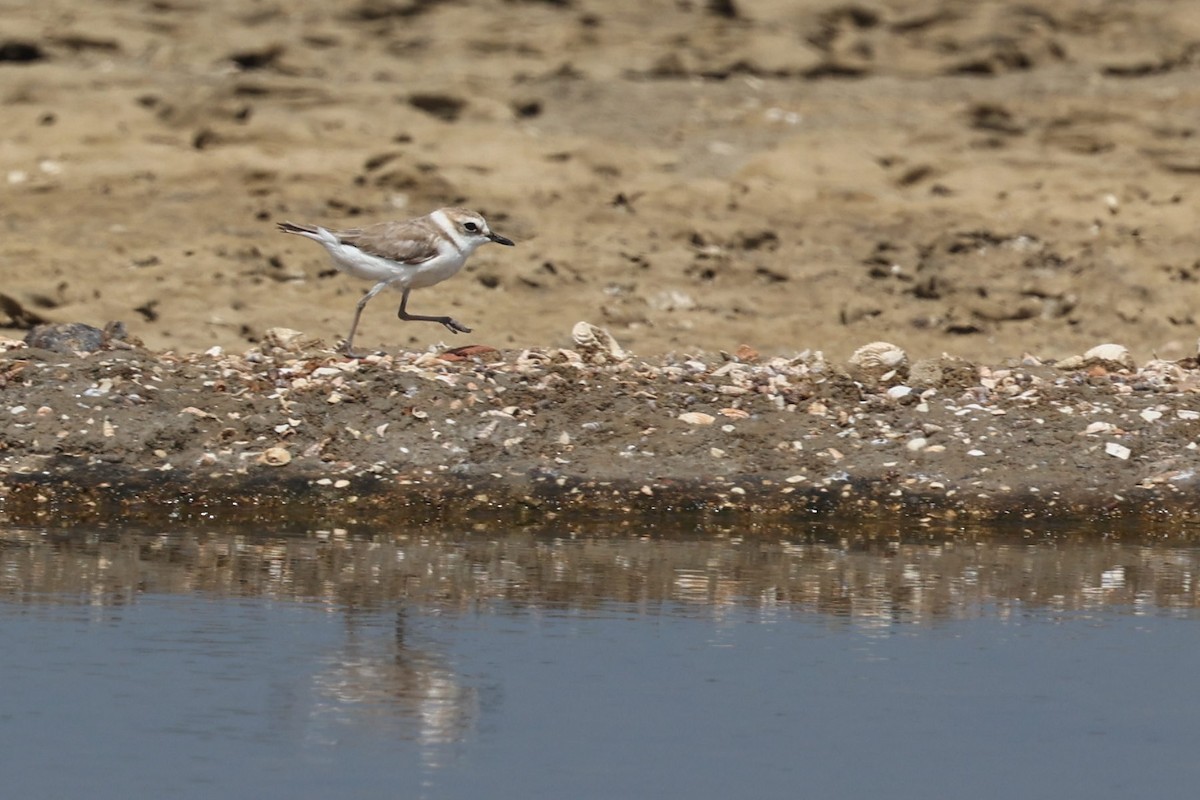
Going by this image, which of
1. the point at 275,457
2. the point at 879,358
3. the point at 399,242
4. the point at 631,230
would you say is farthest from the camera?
the point at 631,230

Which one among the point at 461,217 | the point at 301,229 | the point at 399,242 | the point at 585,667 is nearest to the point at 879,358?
the point at 461,217

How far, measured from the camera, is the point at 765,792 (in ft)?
19.8

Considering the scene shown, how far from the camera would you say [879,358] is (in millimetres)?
12234

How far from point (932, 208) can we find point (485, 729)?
39.0ft

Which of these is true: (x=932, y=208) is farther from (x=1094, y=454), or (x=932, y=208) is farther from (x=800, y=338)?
(x=1094, y=454)

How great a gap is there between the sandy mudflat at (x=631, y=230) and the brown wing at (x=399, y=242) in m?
0.65

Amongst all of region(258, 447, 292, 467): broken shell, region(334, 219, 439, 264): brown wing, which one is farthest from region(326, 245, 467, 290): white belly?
region(258, 447, 292, 467): broken shell

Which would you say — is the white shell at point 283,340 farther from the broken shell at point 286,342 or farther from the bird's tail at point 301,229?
the bird's tail at point 301,229

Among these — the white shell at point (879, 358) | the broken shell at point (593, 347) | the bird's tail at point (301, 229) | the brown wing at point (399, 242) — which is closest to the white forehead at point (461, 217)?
the brown wing at point (399, 242)

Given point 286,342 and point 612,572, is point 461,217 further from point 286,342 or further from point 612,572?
point 612,572

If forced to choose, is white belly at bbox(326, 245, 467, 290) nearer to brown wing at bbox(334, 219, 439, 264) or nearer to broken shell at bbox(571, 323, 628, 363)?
brown wing at bbox(334, 219, 439, 264)

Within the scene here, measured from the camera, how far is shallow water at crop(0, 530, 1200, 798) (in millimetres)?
6203

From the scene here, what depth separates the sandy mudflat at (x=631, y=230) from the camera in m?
11.2

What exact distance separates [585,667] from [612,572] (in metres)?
1.85
